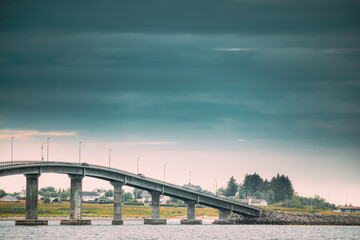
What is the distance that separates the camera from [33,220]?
550 feet

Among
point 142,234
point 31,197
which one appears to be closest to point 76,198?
point 31,197

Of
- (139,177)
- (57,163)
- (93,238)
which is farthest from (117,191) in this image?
(93,238)

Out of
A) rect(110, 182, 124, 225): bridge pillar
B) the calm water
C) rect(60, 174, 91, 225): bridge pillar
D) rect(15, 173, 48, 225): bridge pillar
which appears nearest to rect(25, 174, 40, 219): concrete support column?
rect(15, 173, 48, 225): bridge pillar

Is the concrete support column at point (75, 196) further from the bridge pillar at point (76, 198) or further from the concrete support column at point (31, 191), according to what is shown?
the concrete support column at point (31, 191)

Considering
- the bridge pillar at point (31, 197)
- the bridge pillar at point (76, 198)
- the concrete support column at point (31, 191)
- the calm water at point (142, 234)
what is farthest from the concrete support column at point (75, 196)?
the calm water at point (142, 234)

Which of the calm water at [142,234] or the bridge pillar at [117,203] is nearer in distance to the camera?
the calm water at [142,234]

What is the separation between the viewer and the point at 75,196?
18075 centimetres

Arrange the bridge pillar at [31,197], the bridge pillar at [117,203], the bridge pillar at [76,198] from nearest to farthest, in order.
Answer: the bridge pillar at [31,197], the bridge pillar at [76,198], the bridge pillar at [117,203]

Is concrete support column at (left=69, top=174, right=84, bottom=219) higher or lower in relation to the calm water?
higher

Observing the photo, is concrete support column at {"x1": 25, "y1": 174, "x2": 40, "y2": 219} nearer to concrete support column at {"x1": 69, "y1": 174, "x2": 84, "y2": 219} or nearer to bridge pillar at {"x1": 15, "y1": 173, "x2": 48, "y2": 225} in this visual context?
bridge pillar at {"x1": 15, "y1": 173, "x2": 48, "y2": 225}

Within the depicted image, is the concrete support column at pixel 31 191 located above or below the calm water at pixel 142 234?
above

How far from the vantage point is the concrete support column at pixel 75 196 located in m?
181

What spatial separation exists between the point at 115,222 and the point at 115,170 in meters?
16.0

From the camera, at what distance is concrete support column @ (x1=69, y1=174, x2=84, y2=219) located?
18088cm
